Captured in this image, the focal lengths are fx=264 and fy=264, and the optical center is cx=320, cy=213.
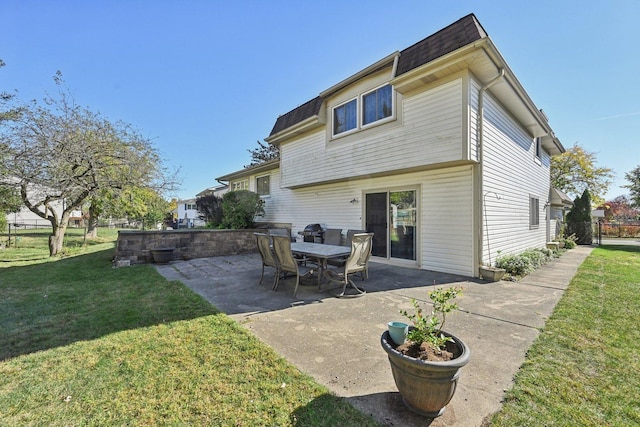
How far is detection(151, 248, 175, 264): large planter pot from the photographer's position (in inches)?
320

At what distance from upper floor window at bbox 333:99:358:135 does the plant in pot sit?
713 cm

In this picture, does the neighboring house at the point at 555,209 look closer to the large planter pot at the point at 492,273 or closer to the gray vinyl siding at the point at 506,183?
the gray vinyl siding at the point at 506,183

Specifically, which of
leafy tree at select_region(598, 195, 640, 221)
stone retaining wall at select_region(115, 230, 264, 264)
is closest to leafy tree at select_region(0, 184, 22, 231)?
stone retaining wall at select_region(115, 230, 264, 264)

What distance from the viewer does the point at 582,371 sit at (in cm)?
250

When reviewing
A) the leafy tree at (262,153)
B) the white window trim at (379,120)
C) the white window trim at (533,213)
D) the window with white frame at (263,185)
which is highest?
the leafy tree at (262,153)

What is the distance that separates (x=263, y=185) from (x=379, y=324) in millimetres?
11637

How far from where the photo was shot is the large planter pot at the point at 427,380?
5.70 feet

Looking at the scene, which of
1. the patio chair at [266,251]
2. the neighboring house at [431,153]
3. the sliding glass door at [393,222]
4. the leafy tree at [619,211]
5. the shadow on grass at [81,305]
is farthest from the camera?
the leafy tree at [619,211]

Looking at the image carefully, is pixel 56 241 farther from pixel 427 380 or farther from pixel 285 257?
pixel 427 380

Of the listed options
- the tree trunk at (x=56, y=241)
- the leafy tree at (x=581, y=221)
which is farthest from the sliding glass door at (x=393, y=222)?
the leafy tree at (x=581, y=221)

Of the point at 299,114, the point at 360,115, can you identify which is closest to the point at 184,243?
the point at 299,114

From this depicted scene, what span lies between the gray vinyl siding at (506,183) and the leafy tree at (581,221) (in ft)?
28.0

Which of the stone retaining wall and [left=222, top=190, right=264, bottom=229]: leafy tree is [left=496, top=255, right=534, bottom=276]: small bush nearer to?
the stone retaining wall

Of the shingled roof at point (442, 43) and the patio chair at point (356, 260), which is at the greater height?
the shingled roof at point (442, 43)
